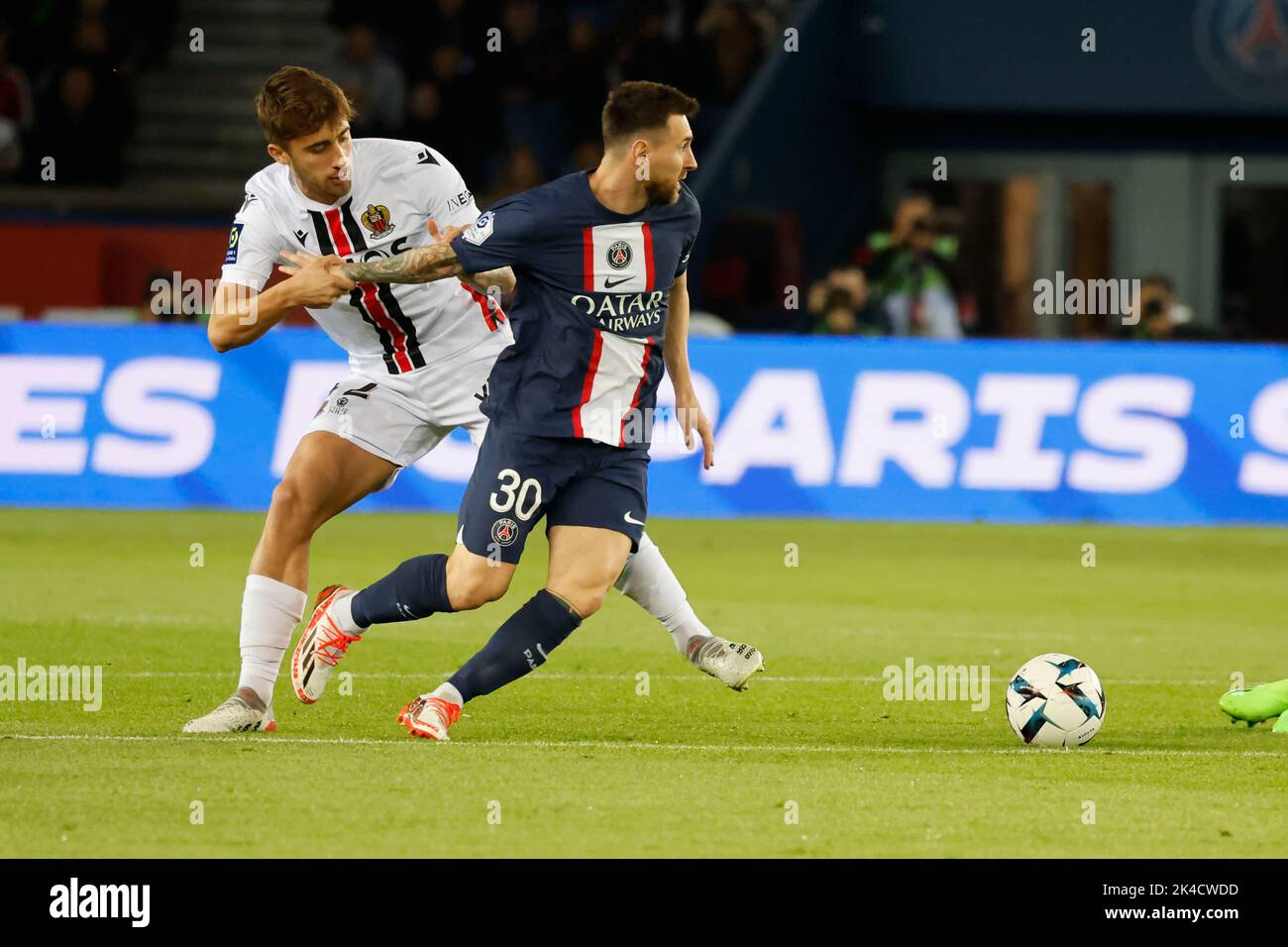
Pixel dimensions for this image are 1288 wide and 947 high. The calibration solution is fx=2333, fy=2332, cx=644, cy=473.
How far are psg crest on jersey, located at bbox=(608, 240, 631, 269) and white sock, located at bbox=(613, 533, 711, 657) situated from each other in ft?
3.30

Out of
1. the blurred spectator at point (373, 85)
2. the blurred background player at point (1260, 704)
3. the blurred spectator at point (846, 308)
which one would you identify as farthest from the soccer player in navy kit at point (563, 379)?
the blurred spectator at point (373, 85)

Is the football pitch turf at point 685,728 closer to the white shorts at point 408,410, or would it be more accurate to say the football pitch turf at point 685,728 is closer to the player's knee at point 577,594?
the player's knee at point 577,594

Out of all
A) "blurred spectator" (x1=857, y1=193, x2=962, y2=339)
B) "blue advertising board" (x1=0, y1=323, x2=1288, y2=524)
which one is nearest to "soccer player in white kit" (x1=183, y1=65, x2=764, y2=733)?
"blue advertising board" (x1=0, y1=323, x2=1288, y2=524)

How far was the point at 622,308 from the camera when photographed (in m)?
Result: 7.38

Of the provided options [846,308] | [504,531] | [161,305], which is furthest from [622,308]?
[161,305]

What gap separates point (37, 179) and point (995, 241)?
918 centimetres

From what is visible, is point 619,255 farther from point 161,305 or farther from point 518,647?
point 161,305

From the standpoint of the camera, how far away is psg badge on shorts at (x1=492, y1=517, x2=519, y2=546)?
7.29 m

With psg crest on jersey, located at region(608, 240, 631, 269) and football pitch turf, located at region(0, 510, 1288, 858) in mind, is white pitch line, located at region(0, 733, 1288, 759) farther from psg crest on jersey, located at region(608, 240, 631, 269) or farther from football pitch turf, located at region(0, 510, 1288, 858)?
psg crest on jersey, located at region(608, 240, 631, 269)

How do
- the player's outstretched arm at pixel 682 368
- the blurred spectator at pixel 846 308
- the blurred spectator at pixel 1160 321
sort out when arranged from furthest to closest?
the blurred spectator at pixel 1160 321, the blurred spectator at pixel 846 308, the player's outstretched arm at pixel 682 368

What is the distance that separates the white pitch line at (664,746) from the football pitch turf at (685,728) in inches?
0.9

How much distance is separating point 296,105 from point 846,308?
939 cm

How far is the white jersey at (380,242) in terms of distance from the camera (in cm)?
752
